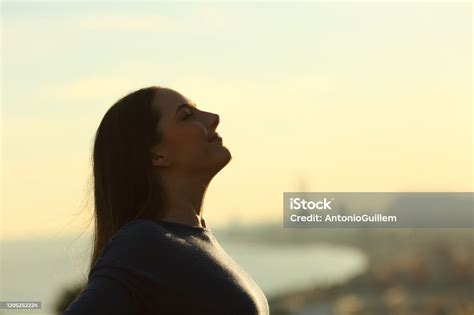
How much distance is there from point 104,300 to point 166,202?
0.26m

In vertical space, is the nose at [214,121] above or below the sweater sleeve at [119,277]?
above

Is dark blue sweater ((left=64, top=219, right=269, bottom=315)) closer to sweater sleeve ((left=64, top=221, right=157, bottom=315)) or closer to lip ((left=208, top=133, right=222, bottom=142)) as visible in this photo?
sweater sleeve ((left=64, top=221, right=157, bottom=315))

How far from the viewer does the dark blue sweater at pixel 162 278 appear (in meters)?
1.36

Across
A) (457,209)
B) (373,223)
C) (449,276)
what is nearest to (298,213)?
(373,223)

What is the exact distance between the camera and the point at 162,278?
142cm

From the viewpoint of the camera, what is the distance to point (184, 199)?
5.08ft

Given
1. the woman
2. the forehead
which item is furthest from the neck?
the forehead

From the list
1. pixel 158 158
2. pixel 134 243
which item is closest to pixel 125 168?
pixel 158 158

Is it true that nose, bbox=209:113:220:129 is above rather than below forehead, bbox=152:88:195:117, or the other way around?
below

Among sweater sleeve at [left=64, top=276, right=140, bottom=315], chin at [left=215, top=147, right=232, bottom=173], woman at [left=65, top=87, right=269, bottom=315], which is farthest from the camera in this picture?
chin at [left=215, top=147, right=232, bottom=173]

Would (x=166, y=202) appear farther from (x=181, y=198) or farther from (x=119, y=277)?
(x=119, y=277)

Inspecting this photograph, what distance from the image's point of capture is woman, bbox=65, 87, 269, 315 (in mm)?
1418

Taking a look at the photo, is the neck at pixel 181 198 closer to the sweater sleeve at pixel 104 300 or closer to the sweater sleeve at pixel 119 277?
the sweater sleeve at pixel 119 277

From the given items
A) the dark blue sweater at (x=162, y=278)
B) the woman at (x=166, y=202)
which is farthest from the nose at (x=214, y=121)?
the dark blue sweater at (x=162, y=278)
